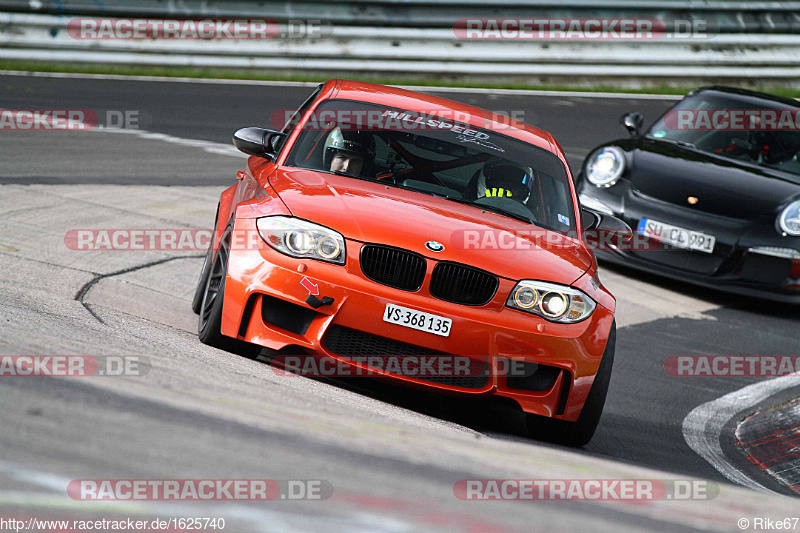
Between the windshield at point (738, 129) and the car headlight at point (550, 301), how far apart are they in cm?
569

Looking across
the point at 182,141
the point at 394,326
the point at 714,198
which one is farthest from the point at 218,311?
the point at 182,141

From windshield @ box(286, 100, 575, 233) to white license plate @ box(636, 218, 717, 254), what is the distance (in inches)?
121

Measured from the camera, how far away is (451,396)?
4602mm

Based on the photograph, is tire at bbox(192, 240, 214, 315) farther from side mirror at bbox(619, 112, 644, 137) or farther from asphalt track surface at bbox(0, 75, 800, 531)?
side mirror at bbox(619, 112, 644, 137)

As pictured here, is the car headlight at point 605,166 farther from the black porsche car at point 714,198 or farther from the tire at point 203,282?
the tire at point 203,282

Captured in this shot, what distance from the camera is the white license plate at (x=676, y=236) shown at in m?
8.53

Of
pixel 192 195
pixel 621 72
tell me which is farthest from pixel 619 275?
pixel 621 72

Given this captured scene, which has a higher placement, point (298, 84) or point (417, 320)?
point (417, 320)

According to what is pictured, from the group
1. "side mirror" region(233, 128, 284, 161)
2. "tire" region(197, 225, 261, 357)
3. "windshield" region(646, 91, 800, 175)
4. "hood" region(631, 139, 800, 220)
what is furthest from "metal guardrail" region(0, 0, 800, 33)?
"tire" region(197, 225, 261, 357)

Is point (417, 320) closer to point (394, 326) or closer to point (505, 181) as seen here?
point (394, 326)

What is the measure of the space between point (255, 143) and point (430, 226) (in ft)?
4.71

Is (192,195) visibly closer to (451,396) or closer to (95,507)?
(451,396)

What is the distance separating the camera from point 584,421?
4.77m

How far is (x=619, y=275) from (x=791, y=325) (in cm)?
161
